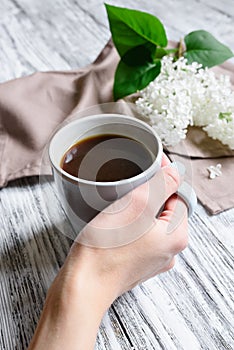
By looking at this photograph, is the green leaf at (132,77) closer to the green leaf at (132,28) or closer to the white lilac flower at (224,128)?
the green leaf at (132,28)

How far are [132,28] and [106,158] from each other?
35 cm

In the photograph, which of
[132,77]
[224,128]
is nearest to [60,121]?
[132,77]

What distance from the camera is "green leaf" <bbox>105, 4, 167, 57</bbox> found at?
0.78 meters

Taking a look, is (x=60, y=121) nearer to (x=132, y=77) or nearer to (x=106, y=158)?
(x=132, y=77)

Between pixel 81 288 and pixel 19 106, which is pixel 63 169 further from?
pixel 19 106

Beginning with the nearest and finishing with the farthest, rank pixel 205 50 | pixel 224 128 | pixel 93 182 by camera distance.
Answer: pixel 93 182 < pixel 224 128 < pixel 205 50

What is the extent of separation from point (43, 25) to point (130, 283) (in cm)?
75

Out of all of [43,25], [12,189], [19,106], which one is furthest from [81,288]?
[43,25]

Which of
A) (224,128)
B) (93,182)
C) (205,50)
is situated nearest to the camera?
(93,182)

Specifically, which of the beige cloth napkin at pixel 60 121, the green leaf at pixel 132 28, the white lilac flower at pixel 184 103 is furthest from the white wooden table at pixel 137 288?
the green leaf at pixel 132 28

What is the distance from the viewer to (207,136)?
28.5 inches

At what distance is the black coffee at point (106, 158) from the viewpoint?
0.51m

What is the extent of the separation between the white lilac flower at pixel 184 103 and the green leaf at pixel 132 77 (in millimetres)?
22

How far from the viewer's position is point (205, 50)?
82cm
